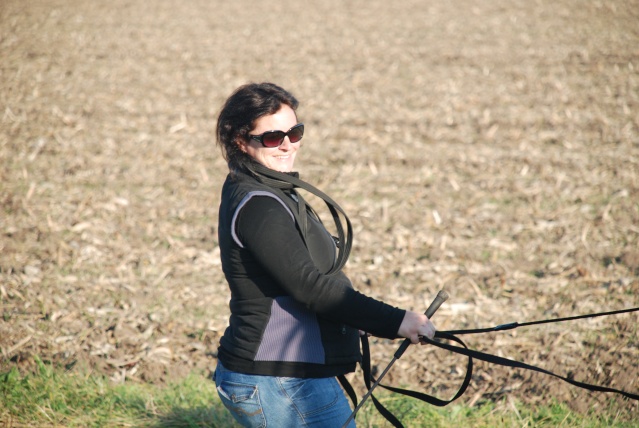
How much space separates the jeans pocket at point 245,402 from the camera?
2.53m

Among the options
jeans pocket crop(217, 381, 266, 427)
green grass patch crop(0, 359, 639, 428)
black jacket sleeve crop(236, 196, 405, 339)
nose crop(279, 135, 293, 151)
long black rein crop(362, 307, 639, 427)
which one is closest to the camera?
black jacket sleeve crop(236, 196, 405, 339)

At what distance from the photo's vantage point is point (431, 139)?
1058 centimetres

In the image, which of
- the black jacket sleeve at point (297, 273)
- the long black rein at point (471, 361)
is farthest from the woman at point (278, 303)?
the long black rein at point (471, 361)

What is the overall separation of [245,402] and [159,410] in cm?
198

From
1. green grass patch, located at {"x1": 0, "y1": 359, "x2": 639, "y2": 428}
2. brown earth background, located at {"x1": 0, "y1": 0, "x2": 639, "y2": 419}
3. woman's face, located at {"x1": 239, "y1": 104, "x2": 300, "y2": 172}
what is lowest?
green grass patch, located at {"x1": 0, "y1": 359, "x2": 639, "y2": 428}

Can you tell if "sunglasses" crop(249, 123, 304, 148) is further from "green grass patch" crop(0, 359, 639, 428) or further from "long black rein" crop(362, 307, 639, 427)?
"green grass patch" crop(0, 359, 639, 428)

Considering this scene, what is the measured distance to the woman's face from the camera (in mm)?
2736

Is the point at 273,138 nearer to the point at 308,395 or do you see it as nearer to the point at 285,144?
the point at 285,144

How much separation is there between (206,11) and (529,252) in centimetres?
1792

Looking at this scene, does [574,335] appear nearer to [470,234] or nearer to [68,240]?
[470,234]

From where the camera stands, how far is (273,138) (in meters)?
2.73

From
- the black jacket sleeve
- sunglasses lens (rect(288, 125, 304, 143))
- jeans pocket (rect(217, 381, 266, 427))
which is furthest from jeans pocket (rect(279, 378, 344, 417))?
sunglasses lens (rect(288, 125, 304, 143))

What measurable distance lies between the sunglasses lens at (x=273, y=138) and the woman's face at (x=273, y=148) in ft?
0.06

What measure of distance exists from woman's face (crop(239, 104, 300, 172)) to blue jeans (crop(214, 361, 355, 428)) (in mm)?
915
